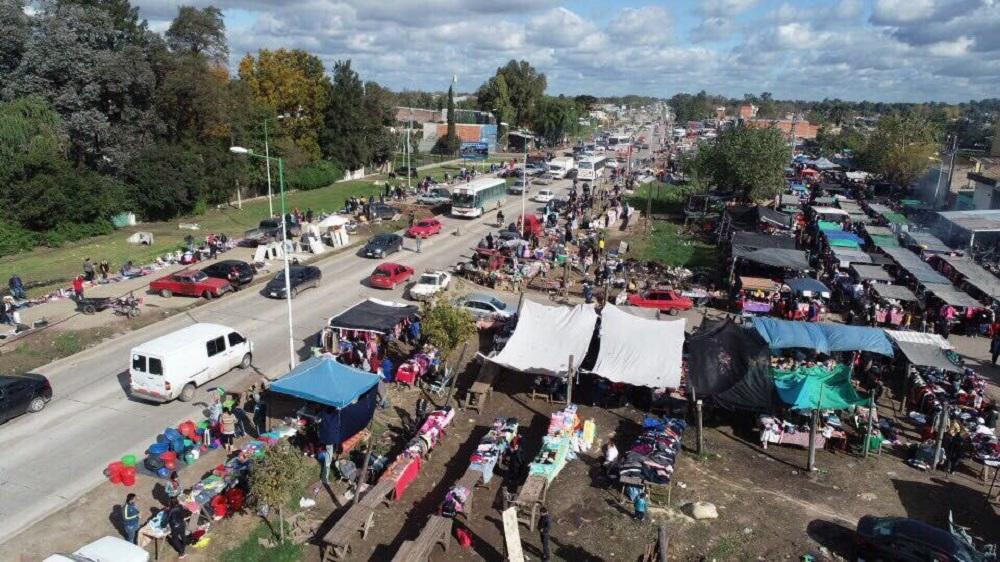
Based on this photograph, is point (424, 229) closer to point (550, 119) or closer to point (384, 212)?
point (384, 212)

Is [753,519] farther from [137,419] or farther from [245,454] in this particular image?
[137,419]

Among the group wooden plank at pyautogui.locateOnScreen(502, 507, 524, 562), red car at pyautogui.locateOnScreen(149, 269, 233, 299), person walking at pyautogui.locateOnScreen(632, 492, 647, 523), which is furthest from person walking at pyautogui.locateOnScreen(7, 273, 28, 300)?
person walking at pyautogui.locateOnScreen(632, 492, 647, 523)

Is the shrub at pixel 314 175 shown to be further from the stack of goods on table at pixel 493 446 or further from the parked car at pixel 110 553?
the parked car at pixel 110 553

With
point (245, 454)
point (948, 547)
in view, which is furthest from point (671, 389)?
point (245, 454)

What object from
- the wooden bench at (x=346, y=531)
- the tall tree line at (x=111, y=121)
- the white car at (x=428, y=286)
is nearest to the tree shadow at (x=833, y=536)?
the wooden bench at (x=346, y=531)

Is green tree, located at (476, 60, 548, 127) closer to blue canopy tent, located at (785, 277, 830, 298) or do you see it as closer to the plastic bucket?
blue canopy tent, located at (785, 277, 830, 298)
